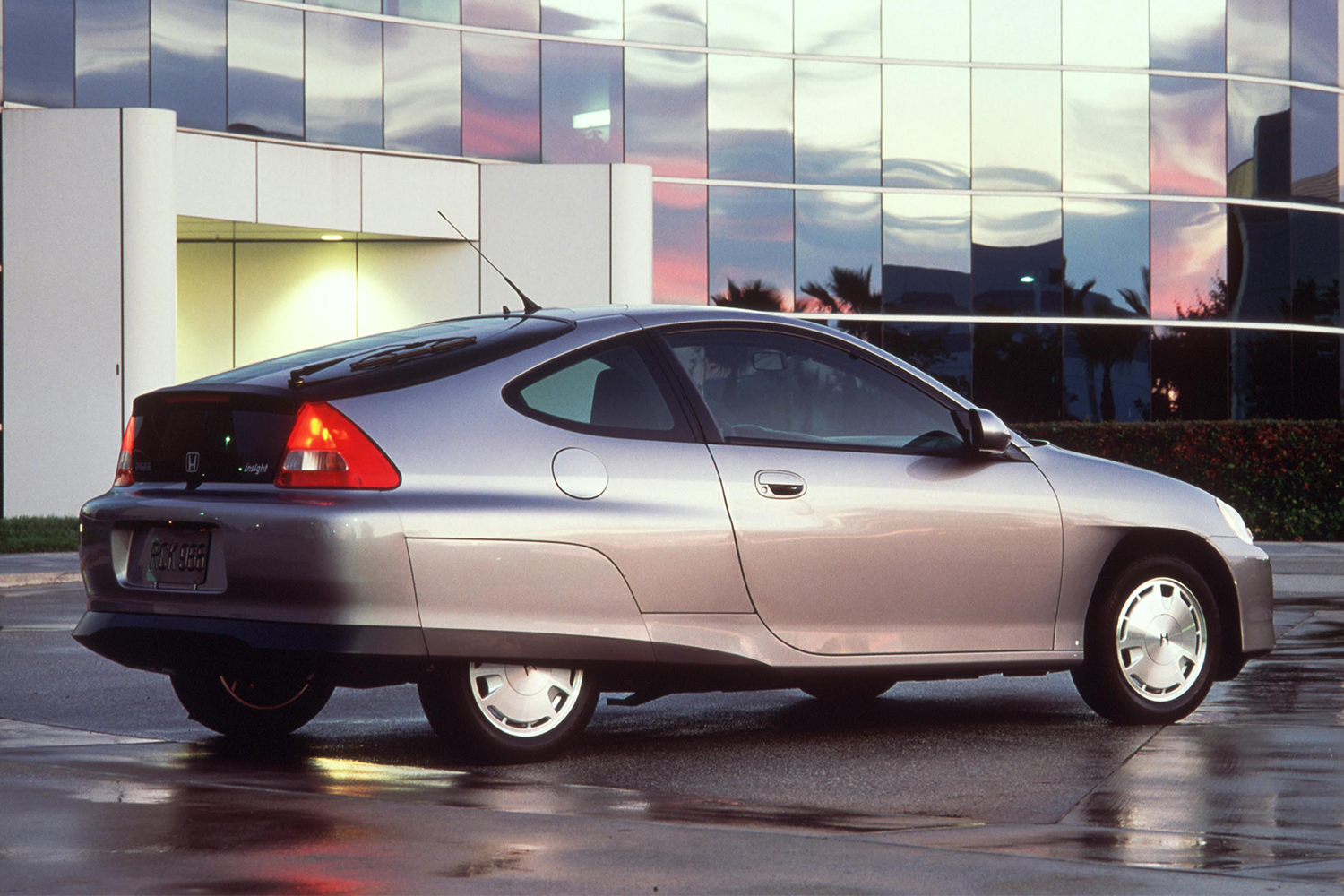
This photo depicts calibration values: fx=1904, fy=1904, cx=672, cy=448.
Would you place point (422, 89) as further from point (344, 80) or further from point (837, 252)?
point (837, 252)

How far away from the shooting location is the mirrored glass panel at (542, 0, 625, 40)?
2962 centimetres

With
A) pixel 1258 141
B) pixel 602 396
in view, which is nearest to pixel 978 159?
pixel 1258 141

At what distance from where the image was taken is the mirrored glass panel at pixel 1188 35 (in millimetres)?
32281

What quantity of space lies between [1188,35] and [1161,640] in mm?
27125

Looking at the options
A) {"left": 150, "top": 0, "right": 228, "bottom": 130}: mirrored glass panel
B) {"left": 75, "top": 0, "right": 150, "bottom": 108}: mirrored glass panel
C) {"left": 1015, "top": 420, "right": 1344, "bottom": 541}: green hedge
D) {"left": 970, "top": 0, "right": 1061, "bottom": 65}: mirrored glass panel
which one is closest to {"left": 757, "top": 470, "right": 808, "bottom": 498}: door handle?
{"left": 1015, "top": 420, "right": 1344, "bottom": 541}: green hedge

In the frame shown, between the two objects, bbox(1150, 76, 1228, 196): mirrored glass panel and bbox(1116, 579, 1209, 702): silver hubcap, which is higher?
bbox(1150, 76, 1228, 196): mirrored glass panel

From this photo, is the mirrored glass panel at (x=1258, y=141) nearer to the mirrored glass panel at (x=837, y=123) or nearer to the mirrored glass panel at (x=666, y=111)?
the mirrored glass panel at (x=837, y=123)

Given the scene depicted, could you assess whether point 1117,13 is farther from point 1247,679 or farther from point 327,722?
point 327,722

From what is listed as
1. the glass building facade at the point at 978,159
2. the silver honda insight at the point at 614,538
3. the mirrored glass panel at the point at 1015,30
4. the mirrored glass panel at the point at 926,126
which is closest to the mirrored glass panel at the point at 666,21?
the glass building facade at the point at 978,159

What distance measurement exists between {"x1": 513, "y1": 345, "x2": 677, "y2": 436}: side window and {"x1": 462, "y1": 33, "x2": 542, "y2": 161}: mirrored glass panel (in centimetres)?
2258

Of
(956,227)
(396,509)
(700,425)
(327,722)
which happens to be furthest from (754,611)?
(956,227)

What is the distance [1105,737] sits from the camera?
281 inches

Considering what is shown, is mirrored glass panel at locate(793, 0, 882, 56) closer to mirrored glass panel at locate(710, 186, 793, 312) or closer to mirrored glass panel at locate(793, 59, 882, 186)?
mirrored glass panel at locate(793, 59, 882, 186)

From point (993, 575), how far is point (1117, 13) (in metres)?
27.1
